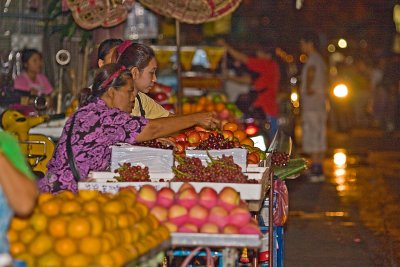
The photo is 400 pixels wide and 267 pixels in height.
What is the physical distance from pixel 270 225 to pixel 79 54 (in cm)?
569

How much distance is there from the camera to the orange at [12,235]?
4825 millimetres

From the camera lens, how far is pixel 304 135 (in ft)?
54.6

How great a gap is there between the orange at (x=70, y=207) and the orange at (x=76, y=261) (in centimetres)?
58

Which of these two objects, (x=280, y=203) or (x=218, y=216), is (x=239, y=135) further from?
(x=218, y=216)

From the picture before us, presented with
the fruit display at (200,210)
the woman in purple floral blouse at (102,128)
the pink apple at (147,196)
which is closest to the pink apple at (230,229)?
the fruit display at (200,210)

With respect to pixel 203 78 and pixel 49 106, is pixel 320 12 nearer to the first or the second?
pixel 203 78

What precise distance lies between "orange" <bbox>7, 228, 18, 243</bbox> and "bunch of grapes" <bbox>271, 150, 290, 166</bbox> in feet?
11.8

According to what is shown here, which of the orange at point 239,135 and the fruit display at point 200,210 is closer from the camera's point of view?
the fruit display at point 200,210

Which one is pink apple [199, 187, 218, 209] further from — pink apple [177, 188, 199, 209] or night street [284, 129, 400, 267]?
night street [284, 129, 400, 267]

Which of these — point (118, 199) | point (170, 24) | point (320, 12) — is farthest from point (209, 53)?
point (320, 12)

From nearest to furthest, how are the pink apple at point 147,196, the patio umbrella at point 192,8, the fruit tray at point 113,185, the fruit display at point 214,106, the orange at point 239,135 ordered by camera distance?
the pink apple at point 147,196
the fruit tray at point 113,185
the orange at point 239,135
the patio umbrella at point 192,8
the fruit display at point 214,106

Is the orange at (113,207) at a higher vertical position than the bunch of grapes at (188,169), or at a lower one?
lower

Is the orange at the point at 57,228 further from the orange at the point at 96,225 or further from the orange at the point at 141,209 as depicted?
the orange at the point at 141,209

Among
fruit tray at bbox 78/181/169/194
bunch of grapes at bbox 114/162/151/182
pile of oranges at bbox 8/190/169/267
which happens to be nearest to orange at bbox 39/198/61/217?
pile of oranges at bbox 8/190/169/267
